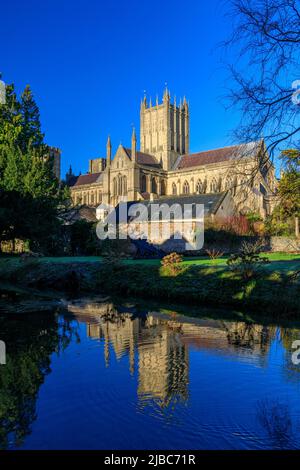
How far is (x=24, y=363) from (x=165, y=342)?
2964 millimetres

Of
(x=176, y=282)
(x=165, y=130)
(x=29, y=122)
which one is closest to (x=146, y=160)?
(x=165, y=130)

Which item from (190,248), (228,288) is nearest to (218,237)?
(190,248)

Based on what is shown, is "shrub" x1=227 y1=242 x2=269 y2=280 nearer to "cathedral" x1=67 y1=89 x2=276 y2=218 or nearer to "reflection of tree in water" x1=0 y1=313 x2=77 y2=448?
"reflection of tree in water" x1=0 y1=313 x2=77 y2=448

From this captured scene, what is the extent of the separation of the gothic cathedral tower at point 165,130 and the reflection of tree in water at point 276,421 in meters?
82.7

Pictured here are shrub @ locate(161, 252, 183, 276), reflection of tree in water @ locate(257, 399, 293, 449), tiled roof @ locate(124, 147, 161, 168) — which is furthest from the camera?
tiled roof @ locate(124, 147, 161, 168)

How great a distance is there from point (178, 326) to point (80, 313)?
3.35m

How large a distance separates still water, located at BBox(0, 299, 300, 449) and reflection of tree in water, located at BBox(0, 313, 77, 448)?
14mm

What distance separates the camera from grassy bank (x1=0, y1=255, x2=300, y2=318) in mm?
13273

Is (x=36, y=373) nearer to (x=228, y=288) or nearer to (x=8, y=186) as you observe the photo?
(x=228, y=288)

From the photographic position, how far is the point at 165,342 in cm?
887

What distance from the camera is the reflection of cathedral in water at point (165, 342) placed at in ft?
20.7

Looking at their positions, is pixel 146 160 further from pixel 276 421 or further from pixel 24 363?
pixel 276 421

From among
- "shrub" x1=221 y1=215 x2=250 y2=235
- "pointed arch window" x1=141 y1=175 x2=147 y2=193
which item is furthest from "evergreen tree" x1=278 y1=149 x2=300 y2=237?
"pointed arch window" x1=141 y1=175 x2=147 y2=193

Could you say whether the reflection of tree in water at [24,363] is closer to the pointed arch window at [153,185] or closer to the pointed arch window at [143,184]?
the pointed arch window at [143,184]
